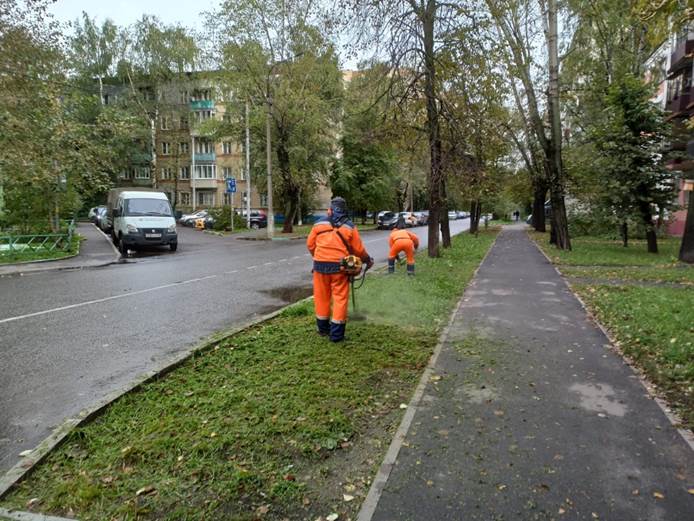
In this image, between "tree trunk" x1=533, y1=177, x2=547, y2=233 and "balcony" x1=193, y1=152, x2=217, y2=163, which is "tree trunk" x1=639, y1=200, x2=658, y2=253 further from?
"balcony" x1=193, y1=152, x2=217, y2=163

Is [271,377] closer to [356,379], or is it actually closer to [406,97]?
[356,379]

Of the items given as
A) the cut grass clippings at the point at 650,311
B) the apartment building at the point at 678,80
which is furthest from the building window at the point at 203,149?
the cut grass clippings at the point at 650,311

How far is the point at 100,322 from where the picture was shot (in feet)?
24.8

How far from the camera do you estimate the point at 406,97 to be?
13773mm

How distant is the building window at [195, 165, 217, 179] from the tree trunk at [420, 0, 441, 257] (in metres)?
49.1

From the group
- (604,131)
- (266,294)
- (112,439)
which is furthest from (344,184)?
(112,439)

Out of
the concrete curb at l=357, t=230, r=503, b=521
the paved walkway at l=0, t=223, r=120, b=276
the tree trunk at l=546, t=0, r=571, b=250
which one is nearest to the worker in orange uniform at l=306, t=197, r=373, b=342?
the concrete curb at l=357, t=230, r=503, b=521

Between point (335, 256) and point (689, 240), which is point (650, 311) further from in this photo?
point (689, 240)

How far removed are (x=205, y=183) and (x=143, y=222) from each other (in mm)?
41544

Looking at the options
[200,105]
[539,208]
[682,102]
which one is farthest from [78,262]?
[200,105]

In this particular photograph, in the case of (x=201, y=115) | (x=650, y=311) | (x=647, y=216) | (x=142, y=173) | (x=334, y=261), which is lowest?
(x=650, y=311)

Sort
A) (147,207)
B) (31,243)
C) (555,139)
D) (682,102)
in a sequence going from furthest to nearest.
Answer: (682,102) → (147,207) → (555,139) → (31,243)

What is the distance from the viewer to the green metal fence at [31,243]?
1645 cm

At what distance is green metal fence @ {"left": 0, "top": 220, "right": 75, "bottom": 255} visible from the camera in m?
16.5
